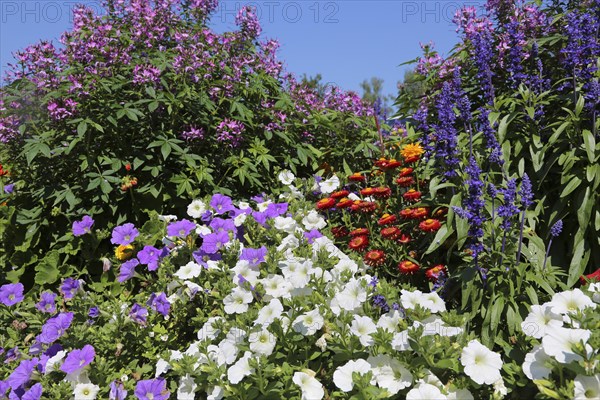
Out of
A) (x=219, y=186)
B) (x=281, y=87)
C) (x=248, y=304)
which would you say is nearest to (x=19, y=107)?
(x=219, y=186)

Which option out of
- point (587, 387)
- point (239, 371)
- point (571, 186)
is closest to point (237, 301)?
point (239, 371)

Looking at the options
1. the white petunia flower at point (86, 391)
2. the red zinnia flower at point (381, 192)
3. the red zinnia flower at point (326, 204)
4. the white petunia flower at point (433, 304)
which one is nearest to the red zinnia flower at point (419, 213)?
the red zinnia flower at point (381, 192)

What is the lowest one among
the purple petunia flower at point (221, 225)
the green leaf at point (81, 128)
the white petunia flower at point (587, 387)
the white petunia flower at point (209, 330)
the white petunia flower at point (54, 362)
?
the white petunia flower at point (587, 387)

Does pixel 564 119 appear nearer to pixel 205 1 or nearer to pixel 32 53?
pixel 205 1

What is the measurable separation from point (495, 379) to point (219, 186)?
8.57 feet

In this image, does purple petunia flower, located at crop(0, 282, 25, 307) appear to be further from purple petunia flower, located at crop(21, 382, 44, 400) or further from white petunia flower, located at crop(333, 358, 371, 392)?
white petunia flower, located at crop(333, 358, 371, 392)

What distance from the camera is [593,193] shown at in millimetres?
3047

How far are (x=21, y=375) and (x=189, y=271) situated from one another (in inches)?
36.7

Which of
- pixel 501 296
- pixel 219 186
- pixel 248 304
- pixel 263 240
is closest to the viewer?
pixel 501 296

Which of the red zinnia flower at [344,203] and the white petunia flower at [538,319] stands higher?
the red zinnia flower at [344,203]

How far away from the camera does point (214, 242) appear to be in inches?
127

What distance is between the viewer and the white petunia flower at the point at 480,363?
80.8 inches

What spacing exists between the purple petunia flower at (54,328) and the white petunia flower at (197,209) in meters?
1.02

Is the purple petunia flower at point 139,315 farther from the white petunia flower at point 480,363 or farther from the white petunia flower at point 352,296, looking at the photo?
the white petunia flower at point 480,363
